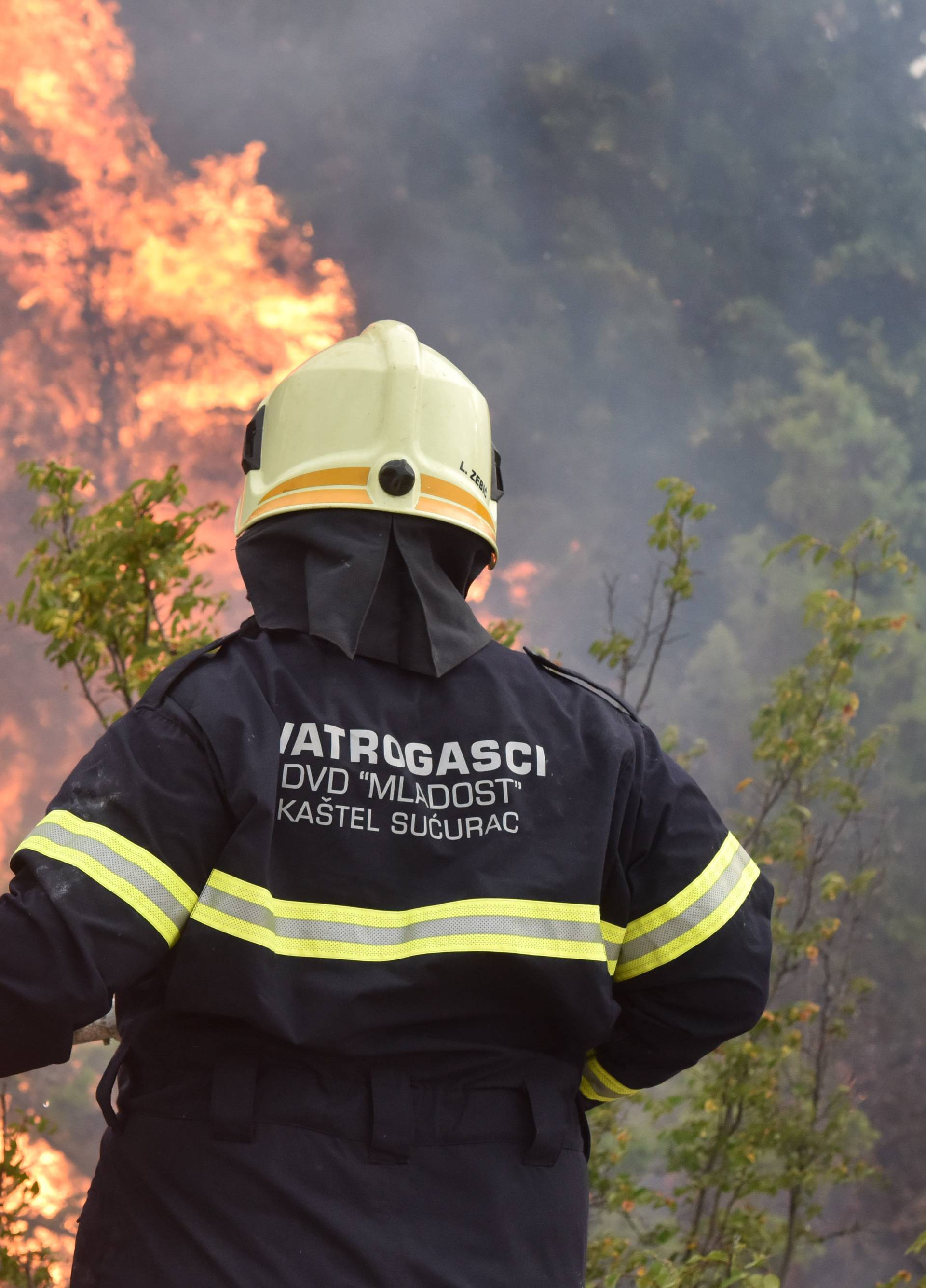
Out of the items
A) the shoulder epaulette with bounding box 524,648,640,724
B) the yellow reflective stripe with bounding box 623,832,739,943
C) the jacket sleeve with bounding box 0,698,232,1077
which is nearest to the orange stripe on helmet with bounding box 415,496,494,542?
the shoulder epaulette with bounding box 524,648,640,724

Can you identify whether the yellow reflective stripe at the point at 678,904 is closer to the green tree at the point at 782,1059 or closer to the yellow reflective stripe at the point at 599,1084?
the yellow reflective stripe at the point at 599,1084

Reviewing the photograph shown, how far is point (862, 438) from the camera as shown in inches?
583

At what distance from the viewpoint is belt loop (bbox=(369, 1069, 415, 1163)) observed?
1.26 meters

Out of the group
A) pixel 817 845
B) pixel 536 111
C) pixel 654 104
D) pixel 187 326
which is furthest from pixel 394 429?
pixel 654 104

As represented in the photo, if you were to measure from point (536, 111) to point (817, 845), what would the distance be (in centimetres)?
1129

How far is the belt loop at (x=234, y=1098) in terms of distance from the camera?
4.05 ft

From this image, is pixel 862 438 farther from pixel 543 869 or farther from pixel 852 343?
pixel 543 869

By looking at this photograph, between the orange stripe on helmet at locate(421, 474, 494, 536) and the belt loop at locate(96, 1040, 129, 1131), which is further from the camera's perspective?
the orange stripe on helmet at locate(421, 474, 494, 536)

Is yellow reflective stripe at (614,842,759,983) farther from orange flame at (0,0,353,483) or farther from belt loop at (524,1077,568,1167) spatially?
orange flame at (0,0,353,483)

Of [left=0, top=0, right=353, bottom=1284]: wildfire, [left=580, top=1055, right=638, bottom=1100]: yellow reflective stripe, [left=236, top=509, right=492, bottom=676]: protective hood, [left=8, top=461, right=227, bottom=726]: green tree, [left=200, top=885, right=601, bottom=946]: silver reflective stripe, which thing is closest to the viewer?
[left=200, top=885, right=601, bottom=946]: silver reflective stripe

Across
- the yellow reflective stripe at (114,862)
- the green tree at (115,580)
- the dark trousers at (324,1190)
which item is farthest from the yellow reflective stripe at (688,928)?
the green tree at (115,580)

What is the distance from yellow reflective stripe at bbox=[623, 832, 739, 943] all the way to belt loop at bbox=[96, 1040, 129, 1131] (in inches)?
27.2

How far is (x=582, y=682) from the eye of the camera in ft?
5.30

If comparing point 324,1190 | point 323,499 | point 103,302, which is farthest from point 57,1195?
point 323,499
